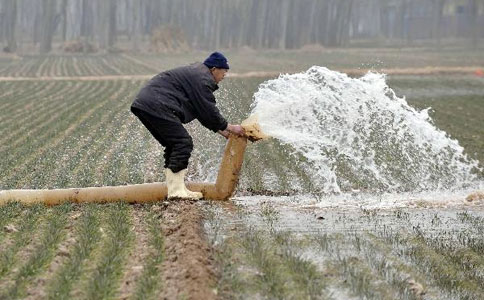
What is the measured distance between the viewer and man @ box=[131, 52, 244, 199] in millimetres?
8086

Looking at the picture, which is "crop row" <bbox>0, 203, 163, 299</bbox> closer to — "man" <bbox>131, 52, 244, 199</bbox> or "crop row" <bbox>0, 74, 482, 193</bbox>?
"man" <bbox>131, 52, 244, 199</bbox>

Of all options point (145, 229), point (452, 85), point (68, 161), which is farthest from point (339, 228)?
point (452, 85)

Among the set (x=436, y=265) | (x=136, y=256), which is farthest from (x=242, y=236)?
(x=436, y=265)

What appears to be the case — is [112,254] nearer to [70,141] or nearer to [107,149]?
[107,149]

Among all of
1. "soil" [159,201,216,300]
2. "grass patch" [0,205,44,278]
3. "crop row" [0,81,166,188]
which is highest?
"soil" [159,201,216,300]

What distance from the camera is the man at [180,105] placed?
8086mm

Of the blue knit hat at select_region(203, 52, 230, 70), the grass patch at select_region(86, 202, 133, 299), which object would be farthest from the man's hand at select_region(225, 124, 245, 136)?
the grass patch at select_region(86, 202, 133, 299)

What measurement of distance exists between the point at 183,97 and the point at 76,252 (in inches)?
92.7

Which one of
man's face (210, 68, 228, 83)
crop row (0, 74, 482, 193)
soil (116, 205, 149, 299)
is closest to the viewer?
soil (116, 205, 149, 299)

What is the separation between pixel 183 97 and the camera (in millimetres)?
8180

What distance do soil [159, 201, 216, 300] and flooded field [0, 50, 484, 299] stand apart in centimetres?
1

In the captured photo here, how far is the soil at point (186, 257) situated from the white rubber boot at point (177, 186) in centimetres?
26

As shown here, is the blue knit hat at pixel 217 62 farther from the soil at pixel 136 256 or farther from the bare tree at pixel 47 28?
the bare tree at pixel 47 28

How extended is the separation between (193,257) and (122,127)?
10667 millimetres
